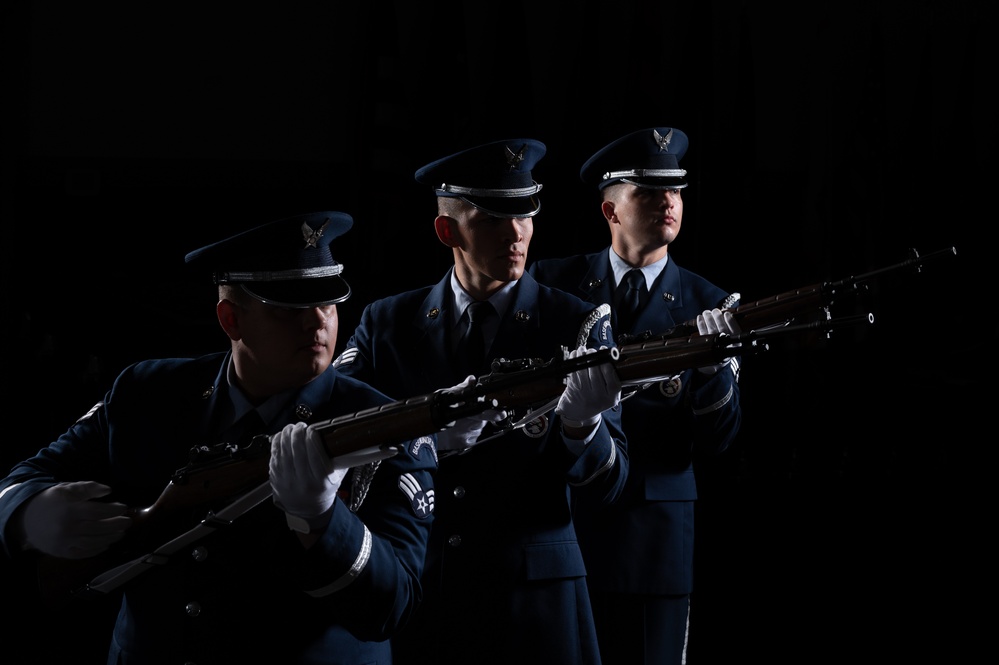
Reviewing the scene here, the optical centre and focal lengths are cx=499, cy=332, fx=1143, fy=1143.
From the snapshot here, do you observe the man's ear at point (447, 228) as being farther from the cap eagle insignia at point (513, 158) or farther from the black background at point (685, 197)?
the black background at point (685, 197)

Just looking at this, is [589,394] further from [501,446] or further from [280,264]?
[280,264]

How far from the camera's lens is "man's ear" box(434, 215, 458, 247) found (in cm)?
274

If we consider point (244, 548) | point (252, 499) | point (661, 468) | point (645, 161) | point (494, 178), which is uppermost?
point (494, 178)

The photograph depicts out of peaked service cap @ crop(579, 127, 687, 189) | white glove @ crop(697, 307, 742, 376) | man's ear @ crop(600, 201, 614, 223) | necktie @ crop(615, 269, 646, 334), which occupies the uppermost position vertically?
peaked service cap @ crop(579, 127, 687, 189)

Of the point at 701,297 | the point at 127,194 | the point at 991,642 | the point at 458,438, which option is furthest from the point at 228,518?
the point at 127,194

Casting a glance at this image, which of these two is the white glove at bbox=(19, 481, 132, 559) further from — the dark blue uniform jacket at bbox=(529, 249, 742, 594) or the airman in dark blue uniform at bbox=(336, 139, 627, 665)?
the dark blue uniform jacket at bbox=(529, 249, 742, 594)

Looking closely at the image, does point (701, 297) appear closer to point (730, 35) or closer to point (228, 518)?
point (228, 518)

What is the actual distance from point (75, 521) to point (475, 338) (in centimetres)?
100

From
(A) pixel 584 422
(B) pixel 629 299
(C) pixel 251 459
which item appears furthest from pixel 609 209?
(C) pixel 251 459

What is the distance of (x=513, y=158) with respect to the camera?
272 centimetres

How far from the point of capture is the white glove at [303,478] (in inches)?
69.9

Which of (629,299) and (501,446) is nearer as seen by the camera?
(501,446)

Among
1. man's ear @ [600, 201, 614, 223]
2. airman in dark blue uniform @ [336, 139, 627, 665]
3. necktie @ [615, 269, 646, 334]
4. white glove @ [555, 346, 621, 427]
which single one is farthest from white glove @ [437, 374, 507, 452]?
man's ear @ [600, 201, 614, 223]

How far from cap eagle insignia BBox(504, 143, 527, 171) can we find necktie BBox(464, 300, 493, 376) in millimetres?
336
